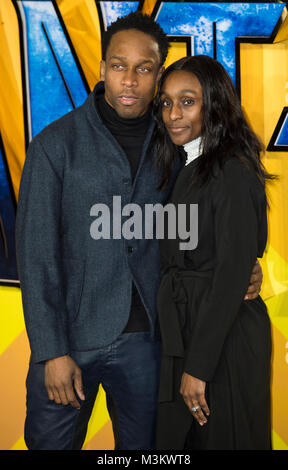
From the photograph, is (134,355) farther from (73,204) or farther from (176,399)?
(73,204)

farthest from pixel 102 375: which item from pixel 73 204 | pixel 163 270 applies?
pixel 73 204

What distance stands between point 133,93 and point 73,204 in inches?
17.3

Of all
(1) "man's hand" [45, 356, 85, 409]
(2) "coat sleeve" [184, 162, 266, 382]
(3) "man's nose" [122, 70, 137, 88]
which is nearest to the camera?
(2) "coat sleeve" [184, 162, 266, 382]

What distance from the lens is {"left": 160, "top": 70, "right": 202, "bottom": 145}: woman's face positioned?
1.51m

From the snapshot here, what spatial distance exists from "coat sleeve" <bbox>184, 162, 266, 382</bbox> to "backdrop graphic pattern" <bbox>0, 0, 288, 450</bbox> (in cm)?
119

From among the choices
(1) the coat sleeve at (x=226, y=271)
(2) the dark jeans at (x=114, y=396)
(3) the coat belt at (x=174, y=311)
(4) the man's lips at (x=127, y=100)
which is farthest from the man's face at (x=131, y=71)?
(2) the dark jeans at (x=114, y=396)

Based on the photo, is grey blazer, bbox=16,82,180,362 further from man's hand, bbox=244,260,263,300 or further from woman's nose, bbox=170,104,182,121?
man's hand, bbox=244,260,263,300

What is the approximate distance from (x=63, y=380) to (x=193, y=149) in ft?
2.84

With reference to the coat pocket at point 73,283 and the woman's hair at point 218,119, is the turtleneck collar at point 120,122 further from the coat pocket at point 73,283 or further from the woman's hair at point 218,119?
the coat pocket at point 73,283

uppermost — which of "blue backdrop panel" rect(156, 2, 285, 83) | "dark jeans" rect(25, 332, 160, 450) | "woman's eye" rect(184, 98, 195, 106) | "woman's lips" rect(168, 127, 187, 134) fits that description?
"blue backdrop panel" rect(156, 2, 285, 83)

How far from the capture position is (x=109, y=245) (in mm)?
1557

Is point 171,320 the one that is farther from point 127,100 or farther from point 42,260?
point 127,100

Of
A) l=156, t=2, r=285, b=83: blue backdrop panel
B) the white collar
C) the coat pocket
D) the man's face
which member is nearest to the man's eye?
the man's face

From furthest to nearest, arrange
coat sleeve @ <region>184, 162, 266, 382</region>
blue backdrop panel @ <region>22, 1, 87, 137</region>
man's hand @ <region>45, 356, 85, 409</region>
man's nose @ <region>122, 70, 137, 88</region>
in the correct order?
blue backdrop panel @ <region>22, 1, 87, 137</region> < man's nose @ <region>122, 70, 137, 88</region> < man's hand @ <region>45, 356, 85, 409</region> < coat sleeve @ <region>184, 162, 266, 382</region>
